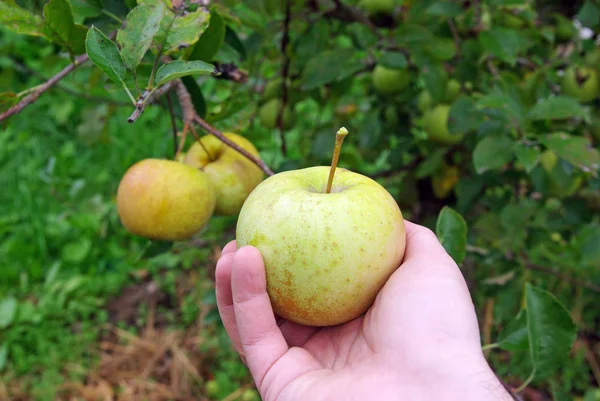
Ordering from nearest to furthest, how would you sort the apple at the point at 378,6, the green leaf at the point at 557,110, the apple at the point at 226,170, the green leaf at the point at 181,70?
1. the green leaf at the point at 181,70
2. the apple at the point at 226,170
3. the green leaf at the point at 557,110
4. the apple at the point at 378,6

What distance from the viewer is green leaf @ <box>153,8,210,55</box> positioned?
0.94m

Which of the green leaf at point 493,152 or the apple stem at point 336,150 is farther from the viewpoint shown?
the green leaf at point 493,152

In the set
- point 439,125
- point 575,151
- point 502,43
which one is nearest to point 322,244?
point 575,151

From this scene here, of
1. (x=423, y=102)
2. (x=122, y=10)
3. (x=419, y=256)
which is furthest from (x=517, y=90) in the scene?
(x=122, y=10)

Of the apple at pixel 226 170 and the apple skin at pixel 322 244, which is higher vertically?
the apple skin at pixel 322 244

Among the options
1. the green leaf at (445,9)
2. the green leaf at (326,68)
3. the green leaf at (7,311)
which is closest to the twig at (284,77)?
the green leaf at (326,68)

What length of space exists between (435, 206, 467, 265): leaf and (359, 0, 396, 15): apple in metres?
0.98

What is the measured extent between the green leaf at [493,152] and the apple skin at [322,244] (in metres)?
0.42

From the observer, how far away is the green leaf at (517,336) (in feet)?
3.60

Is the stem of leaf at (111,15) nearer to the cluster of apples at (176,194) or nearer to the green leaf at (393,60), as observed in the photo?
the cluster of apples at (176,194)

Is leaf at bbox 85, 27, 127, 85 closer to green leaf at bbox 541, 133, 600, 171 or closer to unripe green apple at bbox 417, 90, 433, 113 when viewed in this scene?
green leaf at bbox 541, 133, 600, 171

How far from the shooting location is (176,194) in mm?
1064

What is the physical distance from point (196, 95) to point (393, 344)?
0.67 m

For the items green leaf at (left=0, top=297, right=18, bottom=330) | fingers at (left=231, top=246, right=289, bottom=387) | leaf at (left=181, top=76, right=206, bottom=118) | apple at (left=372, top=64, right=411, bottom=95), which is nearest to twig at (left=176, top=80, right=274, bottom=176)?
leaf at (left=181, top=76, right=206, bottom=118)
